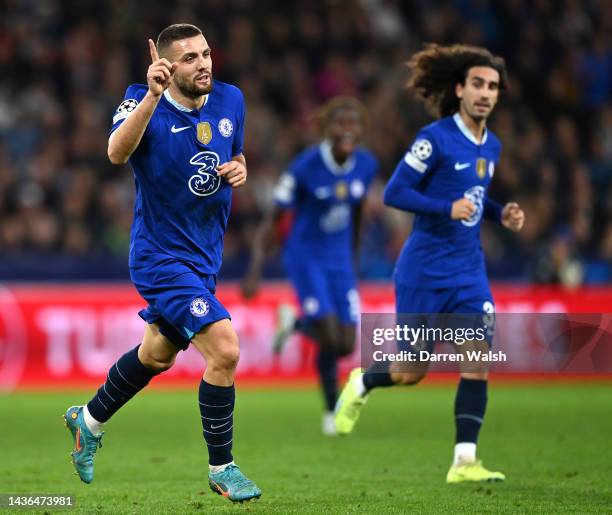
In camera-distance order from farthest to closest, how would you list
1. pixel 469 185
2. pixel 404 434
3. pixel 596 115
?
1. pixel 596 115
2. pixel 404 434
3. pixel 469 185

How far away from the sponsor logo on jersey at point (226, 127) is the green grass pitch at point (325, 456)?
190cm

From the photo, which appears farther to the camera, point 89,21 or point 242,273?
point 89,21

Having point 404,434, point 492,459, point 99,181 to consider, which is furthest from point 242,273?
point 492,459

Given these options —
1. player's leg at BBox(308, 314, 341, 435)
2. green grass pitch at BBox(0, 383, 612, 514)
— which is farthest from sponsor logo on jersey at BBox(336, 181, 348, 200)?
green grass pitch at BBox(0, 383, 612, 514)

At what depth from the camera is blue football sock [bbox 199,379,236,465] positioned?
6.06 meters

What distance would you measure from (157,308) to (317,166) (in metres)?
4.75

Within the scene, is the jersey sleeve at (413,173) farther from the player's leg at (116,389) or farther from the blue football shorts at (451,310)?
the player's leg at (116,389)

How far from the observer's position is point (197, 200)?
627 centimetres

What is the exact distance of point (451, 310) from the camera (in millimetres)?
7438

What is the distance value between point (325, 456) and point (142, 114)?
3.55 metres

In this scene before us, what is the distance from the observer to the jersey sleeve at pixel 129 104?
6.07 meters

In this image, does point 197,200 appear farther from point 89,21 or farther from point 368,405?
point 89,21

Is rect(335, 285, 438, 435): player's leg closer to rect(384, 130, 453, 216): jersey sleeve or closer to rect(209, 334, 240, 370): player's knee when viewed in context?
rect(384, 130, 453, 216): jersey sleeve
